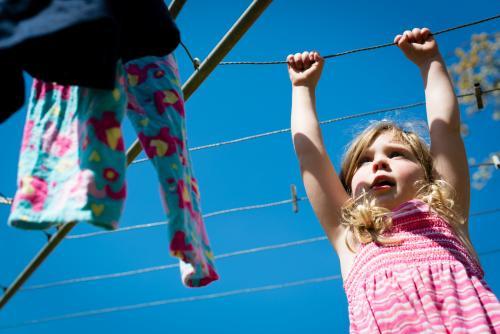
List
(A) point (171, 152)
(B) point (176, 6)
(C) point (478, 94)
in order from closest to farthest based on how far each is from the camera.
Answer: (A) point (171, 152), (B) point (176, 6), (C) point (478, 94)

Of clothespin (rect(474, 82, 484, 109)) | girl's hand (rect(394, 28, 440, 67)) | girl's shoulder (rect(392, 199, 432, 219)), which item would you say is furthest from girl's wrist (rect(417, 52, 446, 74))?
clothespin (rect(474, 82, 484, 109))

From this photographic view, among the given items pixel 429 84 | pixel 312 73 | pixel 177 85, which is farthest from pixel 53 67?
pixel 429 84

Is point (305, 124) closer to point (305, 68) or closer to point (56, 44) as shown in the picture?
point (305, 68)

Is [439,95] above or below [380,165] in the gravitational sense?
above

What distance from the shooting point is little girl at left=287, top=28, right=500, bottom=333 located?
1492 mm

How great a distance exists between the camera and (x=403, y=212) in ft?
5.86

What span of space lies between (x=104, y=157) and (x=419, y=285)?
2.95ft

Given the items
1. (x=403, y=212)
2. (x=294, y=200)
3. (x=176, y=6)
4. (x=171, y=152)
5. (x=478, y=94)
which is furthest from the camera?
(x=294, y=200)

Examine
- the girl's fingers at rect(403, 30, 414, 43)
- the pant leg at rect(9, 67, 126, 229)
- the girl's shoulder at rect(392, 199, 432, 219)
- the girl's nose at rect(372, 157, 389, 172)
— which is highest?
the girl's fingers at rect(403, 30, 414, 43)

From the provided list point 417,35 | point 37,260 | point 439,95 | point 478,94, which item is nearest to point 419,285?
point 439,95

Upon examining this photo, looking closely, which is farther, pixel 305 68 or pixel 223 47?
pixel 223 47

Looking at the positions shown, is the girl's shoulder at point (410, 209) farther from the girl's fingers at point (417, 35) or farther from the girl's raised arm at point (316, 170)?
the girl's fingers at point (417, 35)

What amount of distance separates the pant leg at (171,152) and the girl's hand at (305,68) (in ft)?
2.09

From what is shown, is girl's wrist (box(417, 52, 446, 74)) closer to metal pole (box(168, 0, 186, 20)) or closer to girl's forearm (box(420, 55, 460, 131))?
girl's forearm (box(420, 55, 460, 131))
